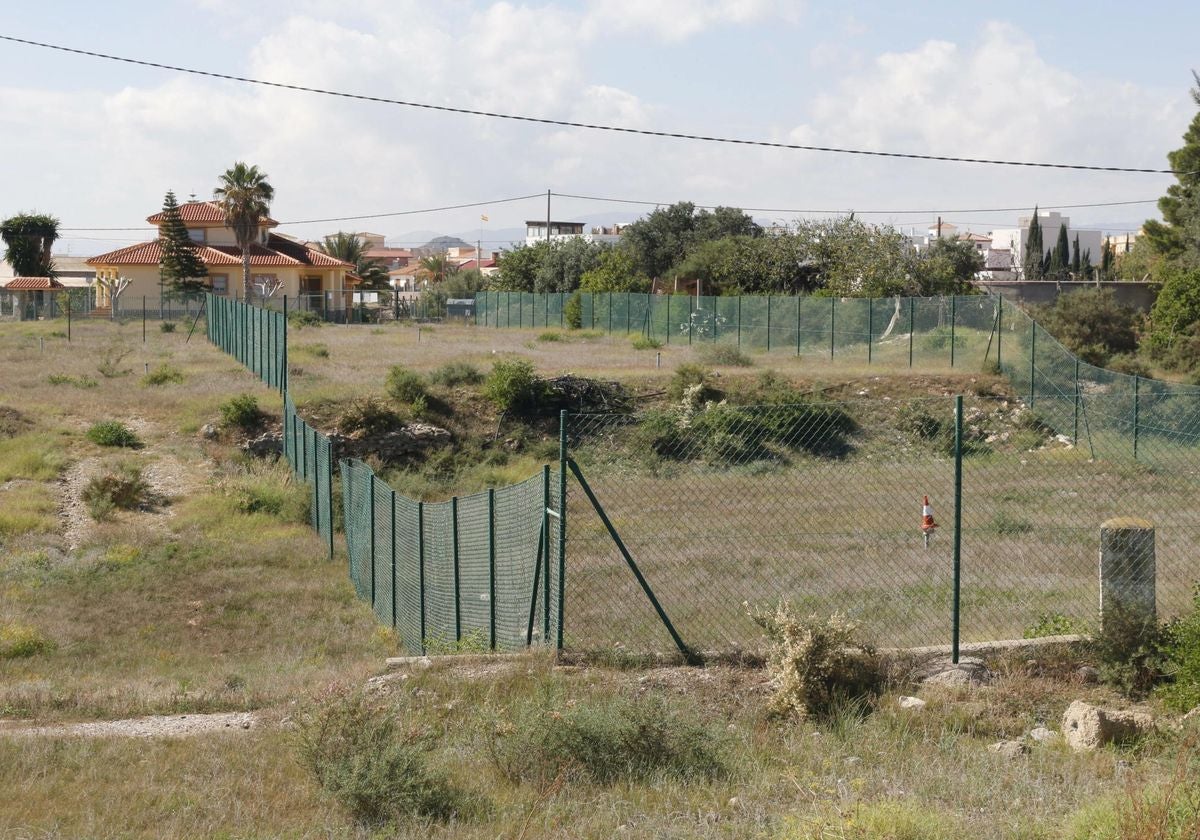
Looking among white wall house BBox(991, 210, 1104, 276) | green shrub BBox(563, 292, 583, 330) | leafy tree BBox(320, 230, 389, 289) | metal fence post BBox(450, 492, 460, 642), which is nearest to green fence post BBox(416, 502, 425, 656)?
metal fence post BBox(450, 492, 460, 642)

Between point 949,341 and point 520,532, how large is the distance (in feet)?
84.6

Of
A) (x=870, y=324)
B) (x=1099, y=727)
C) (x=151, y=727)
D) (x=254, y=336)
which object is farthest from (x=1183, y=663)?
(x=254, y=336)

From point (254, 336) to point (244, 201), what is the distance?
34.7 m

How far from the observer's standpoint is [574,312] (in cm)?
5397

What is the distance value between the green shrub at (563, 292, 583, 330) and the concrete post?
4523cm

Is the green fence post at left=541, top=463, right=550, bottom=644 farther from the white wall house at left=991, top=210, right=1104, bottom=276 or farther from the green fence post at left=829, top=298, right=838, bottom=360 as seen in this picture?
the white wall house at left=991, top=210, right=1104, bottom=276

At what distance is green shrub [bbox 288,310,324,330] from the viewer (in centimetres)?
5410

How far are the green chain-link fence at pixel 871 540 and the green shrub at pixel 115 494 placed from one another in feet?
27.3

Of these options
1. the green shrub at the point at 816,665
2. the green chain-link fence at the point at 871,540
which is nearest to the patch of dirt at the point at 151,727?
the green chain-link fence at the point at 871,540

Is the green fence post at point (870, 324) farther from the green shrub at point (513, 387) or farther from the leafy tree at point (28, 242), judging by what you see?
the leafy tree at point (28, 242)

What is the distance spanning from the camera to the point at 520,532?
10125 mm

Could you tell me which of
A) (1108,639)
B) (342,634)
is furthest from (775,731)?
(342,634)

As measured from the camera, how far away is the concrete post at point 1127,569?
8445mm

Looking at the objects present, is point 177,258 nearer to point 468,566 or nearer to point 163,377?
point 163,377
